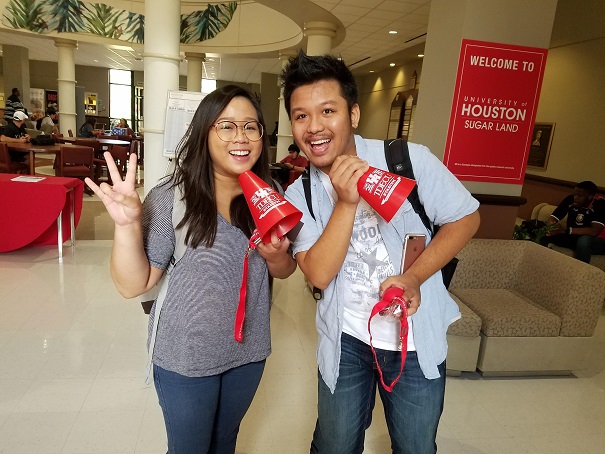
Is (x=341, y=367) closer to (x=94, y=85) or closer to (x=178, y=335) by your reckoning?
(x=178, y=335)

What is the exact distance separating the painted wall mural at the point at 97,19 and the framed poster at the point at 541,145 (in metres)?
→ 8.27

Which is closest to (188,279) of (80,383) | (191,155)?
(191,155)

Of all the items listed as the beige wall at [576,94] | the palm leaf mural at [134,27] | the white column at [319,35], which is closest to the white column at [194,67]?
the palm leaf mural at [134,27]

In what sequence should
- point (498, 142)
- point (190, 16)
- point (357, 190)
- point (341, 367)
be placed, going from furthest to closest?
point (190, 16) → point (498, 142) → point (341, 367) → point (357, 190)

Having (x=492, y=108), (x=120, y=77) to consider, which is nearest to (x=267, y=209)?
(x=492, y=108)

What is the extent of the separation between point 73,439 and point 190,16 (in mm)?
12383

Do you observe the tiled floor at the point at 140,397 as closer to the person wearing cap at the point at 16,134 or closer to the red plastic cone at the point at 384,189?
the red plastic cone at the point at 384,189

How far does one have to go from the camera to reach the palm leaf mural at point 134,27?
12.1 meters

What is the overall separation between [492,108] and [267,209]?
3268 mm

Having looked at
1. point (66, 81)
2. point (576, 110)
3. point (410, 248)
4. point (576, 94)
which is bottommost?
point (410, 248)

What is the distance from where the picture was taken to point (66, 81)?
1228 cm

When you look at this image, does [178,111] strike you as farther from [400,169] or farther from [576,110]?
[576,110]

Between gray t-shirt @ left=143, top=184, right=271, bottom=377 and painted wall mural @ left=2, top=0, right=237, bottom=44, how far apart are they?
Answer: 471 inches

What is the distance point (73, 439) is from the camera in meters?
2.08
